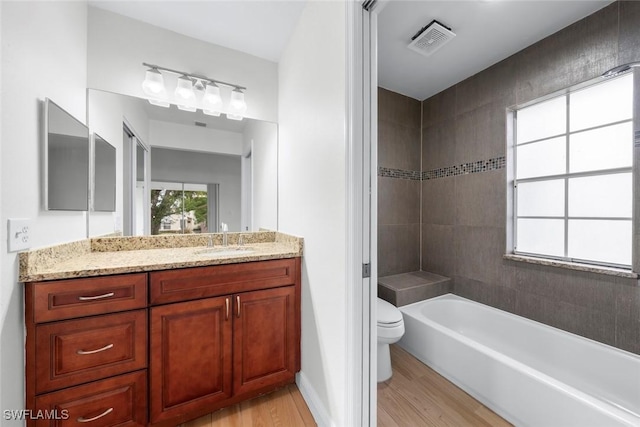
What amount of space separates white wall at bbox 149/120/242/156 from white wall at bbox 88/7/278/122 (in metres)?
0.23

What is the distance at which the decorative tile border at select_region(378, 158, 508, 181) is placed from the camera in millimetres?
2152

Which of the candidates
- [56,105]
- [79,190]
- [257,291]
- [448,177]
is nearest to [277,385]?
[257,291]

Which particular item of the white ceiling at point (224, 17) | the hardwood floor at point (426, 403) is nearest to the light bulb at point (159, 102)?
the white ceiling at point (224, 17)

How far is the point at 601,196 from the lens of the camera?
1668 mm

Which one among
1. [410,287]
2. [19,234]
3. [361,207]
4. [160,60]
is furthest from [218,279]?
[410,287]

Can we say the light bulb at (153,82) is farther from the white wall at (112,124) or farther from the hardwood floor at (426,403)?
the hardwood floor at (426,403)

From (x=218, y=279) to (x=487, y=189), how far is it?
7.66 ft

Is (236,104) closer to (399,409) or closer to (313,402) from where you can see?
(313,402)

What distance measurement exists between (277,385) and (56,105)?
1895mm

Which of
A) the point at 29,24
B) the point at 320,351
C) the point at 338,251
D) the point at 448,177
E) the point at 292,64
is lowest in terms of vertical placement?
the point at 320,351

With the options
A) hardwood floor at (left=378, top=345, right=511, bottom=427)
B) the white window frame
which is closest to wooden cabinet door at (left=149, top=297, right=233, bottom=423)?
hardwood floor at (left=378, top=345, right=511, bottom=427)

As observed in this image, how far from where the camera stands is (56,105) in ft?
3.76

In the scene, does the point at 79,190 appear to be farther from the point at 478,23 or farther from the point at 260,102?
the point at 478,23

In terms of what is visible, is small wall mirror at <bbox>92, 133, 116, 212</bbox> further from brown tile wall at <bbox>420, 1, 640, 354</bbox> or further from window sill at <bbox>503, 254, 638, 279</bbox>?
window sill at <bbox>503, 254, 638, 279</bbox>
